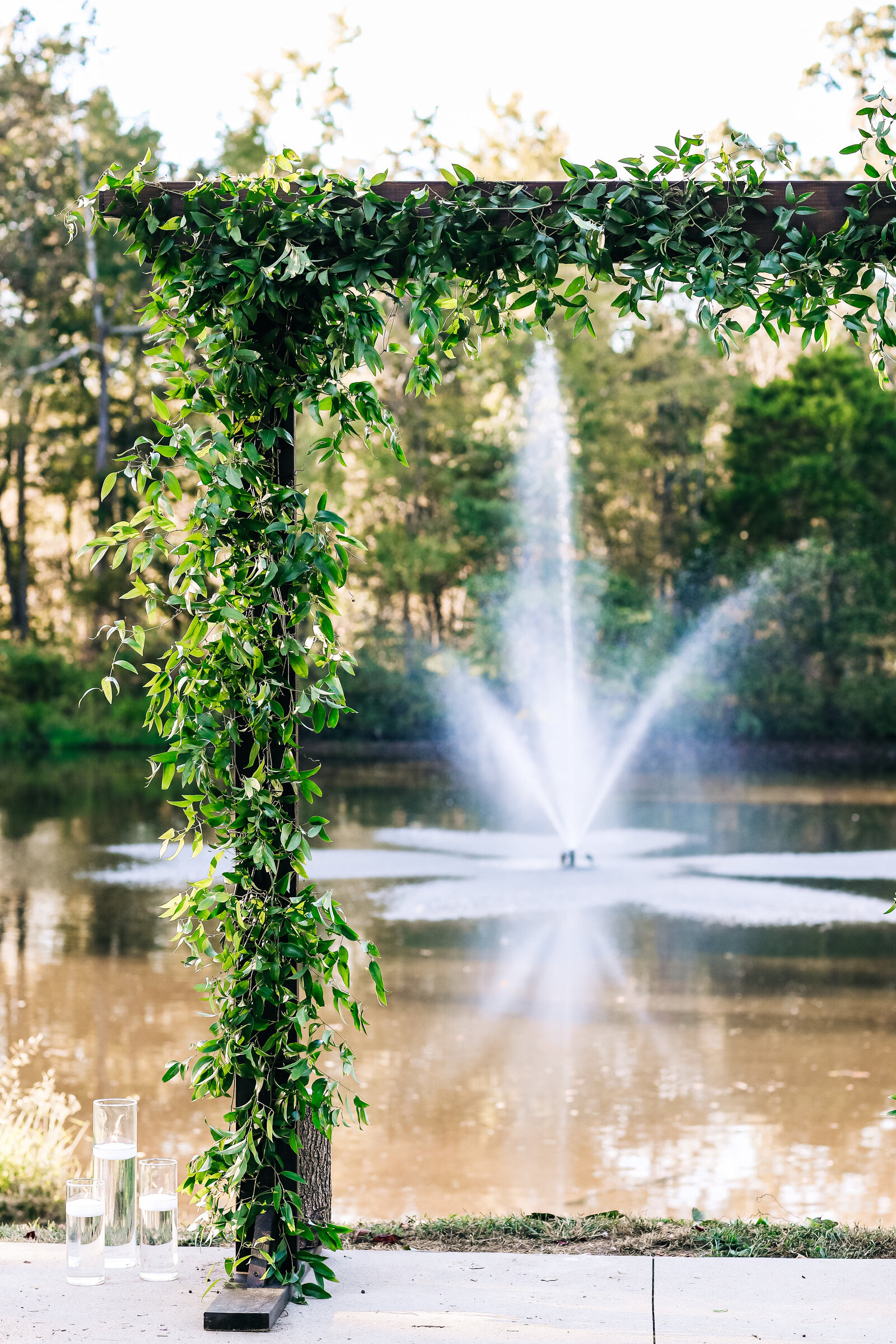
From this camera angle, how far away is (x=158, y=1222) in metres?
3.27

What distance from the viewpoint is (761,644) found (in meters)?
30.1

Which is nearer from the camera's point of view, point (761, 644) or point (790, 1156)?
point (790, 1156)

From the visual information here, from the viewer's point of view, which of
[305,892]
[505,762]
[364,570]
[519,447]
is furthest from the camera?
[364,570]

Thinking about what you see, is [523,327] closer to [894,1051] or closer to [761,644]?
[894,1051]

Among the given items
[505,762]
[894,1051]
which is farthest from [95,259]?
[894,1051]

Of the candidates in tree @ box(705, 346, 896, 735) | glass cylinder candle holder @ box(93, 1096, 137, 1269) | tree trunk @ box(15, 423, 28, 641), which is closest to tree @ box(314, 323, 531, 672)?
tree @ box(705, 346, 896, 735)


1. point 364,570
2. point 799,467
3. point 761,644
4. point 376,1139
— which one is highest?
point 799,467

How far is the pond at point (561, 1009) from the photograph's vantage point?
528 cm

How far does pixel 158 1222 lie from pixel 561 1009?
4825 mm

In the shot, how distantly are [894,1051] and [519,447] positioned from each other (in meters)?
23.3

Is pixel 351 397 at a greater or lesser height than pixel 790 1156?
greater

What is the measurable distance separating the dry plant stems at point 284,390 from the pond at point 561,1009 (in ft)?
5.76

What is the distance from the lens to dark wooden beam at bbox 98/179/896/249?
3148 mm

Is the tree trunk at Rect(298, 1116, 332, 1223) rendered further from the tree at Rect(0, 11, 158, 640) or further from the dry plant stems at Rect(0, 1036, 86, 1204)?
the tree at Rect(0, 11, 158, 640)
